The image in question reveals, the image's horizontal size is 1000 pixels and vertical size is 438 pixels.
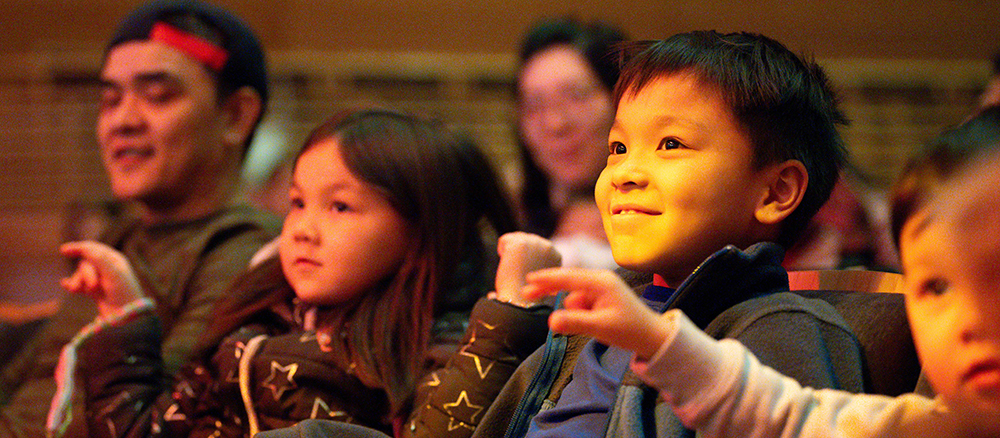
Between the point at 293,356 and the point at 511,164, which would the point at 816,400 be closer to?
the point at 293,356

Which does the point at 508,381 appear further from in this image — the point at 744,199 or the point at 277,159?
the point at 277,159

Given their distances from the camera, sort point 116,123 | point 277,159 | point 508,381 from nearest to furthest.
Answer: point 508,381
point 116,123
point 277,159

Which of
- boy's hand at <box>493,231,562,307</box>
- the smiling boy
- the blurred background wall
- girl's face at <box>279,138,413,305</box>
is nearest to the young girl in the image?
girl's face at <box>279,138,413,305</box>

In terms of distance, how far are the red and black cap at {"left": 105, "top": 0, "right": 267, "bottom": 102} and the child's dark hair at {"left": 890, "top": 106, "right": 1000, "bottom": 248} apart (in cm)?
148

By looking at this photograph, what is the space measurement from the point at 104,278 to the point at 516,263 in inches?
27.8

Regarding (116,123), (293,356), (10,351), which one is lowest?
(10,351)

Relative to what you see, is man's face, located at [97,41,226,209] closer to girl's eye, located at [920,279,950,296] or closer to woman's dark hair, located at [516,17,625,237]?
woman's dark hair, located at [516,17,625,237]

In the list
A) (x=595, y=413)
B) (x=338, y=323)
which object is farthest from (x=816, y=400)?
(x=338, y=323)

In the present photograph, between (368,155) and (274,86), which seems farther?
(274,86)

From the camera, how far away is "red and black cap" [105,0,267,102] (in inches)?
72.2

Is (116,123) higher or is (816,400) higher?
(816,400)

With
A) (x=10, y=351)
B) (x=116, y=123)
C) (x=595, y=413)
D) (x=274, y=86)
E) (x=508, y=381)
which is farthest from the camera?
(x=274, y=86)

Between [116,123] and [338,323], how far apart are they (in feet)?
2.58

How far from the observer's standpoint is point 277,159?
11.1 feet
